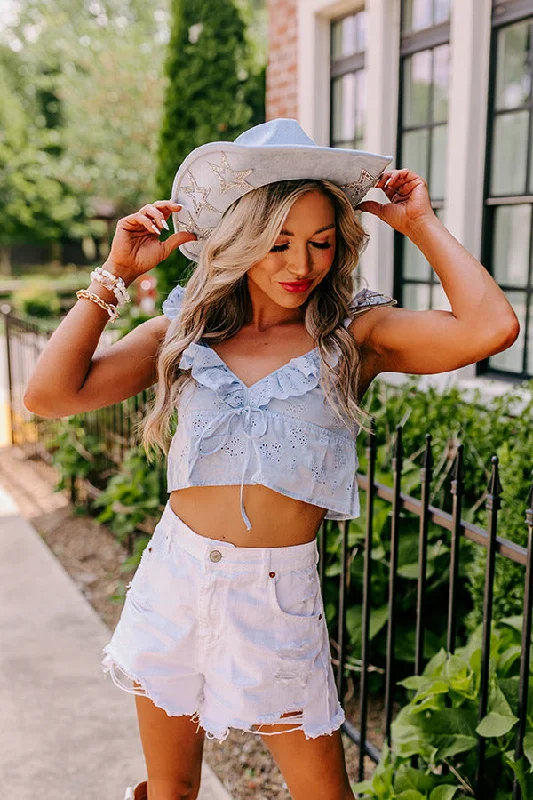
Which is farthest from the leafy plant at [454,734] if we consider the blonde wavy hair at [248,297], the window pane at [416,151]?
the window pane at [416,151]

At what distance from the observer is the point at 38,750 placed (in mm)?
3127

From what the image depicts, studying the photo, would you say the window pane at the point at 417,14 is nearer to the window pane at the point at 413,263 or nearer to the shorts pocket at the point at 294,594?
the window pane at the point at 413,263

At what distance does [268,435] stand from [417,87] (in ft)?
12.5

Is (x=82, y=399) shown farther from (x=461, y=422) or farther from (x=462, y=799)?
(x=461, y=422)

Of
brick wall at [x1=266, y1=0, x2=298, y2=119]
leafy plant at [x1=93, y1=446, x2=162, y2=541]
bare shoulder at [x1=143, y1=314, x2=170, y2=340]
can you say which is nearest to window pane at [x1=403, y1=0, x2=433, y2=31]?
brick wall at [x1=266, y1=0, x2=298, y2=119]

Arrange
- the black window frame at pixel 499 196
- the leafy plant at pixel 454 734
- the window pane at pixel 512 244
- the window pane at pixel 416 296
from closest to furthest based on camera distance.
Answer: the leafy plant at pixel 454 734, the black window frame at pixel 499 196, the window pane at pixel 512 244, the window pane at pixel 416 296

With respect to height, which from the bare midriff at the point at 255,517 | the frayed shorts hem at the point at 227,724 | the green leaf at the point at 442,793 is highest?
the bare midriff at the point at 255,517

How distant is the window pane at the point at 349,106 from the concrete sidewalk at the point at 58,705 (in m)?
3.49

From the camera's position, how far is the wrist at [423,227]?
1856mm

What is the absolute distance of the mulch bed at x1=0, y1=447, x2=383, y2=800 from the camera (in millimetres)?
3086

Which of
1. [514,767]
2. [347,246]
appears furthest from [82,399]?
[514,767]

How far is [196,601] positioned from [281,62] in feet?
16.7

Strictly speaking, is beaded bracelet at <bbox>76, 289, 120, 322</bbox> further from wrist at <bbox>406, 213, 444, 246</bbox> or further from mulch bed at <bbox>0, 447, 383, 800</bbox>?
mulch bed at <bbox>0, 447, 383, 800</bbox>

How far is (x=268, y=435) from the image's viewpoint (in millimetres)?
1805
